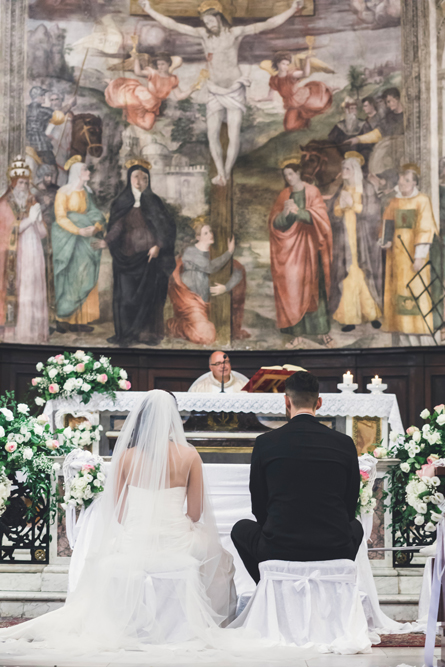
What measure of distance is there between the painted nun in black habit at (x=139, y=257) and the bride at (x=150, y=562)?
6.84 meters

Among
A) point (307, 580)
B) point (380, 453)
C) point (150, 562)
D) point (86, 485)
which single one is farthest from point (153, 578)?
point (380, 453)

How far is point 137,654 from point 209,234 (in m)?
8.27

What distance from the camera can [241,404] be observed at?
8094mm

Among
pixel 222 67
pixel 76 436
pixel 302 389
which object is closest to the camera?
pixel 302 389

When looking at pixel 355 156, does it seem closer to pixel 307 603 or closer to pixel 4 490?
pixel 4 490

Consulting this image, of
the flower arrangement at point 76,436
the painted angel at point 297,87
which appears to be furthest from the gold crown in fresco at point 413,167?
the flower arrangement at point 76,436

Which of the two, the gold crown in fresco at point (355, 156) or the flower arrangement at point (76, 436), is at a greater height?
the gold crown in fresco at point (355, 156)

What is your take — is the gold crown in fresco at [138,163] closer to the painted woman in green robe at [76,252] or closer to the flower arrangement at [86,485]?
the painted woman in green robe at [76,252]

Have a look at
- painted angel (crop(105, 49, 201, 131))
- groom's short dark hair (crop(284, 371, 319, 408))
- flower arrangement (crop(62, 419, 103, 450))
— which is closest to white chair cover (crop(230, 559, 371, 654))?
groom's short dark hair (crop(284, 371, 319, 408))

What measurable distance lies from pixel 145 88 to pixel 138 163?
3.67 ft

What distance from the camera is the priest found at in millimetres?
9125

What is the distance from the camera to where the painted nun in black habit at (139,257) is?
11328mm

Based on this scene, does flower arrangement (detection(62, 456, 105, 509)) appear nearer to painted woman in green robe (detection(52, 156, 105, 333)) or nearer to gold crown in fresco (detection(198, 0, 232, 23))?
painted woman in green robe (detection(52, 156, 105, 333))

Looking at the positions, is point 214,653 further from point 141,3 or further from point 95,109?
point 141,3
